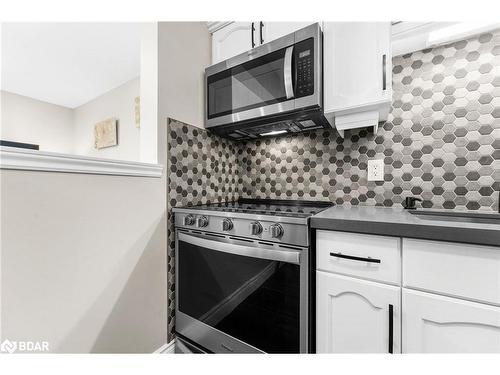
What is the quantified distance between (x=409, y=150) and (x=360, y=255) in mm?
803

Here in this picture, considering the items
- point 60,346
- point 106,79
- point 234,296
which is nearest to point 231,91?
point 234,296

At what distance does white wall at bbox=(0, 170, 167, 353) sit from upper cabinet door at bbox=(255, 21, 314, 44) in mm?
1072

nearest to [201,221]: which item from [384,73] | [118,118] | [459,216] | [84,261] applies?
[84,261]

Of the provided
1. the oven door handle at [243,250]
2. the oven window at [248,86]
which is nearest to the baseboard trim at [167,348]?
the oven door handle at [243,250]

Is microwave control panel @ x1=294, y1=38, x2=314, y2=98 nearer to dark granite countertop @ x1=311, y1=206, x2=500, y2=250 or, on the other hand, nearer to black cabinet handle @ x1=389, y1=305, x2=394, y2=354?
dark granite countertop @ x1=311, y1=206, x2=500, y2=250

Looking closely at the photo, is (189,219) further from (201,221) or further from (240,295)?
(240,295)

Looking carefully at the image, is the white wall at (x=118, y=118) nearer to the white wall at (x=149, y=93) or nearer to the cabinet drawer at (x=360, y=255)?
the white wall at (x=149, y=93)

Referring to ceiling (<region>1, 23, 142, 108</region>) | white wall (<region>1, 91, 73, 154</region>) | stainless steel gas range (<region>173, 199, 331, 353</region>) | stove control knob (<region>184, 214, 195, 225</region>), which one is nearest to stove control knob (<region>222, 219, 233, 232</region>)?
stainless steel gas range (<region>173, 199, 331, 353</region>)

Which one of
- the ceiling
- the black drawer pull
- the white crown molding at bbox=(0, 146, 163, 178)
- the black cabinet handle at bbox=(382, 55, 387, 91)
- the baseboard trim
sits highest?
the ceiling

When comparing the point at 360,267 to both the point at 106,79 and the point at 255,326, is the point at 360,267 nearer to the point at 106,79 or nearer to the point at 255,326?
the point at 255,326

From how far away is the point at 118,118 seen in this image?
129 inches

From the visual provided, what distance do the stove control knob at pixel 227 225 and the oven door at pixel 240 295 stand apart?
0.05m

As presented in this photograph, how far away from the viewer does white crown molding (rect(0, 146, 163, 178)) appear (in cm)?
78

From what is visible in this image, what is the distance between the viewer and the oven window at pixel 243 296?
0.98 meters
